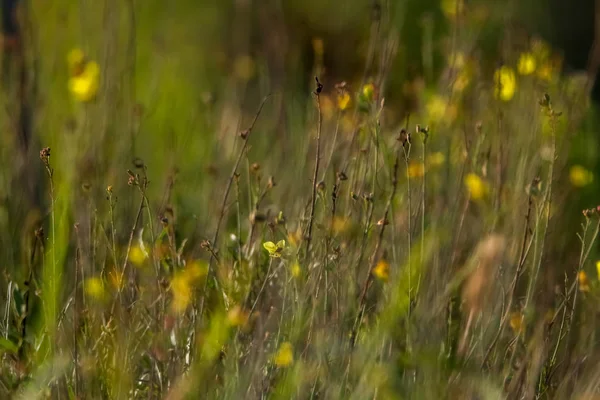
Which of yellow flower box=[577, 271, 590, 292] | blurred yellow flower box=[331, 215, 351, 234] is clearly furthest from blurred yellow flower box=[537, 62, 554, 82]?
blurred yellow flower box=[331, 215, 351, 234]

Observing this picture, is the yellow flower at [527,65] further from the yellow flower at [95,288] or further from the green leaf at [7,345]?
the green leaf at [7,345]

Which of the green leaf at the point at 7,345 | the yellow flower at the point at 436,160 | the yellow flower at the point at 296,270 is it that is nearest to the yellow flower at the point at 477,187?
the yellow flower at the point at 436,160

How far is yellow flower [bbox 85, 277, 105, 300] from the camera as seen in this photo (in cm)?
165

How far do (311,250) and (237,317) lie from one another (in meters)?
0.32

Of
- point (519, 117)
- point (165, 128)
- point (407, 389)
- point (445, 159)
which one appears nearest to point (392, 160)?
point (445, 159)

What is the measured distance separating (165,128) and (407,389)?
240cm

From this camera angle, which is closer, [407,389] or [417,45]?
[407,389]

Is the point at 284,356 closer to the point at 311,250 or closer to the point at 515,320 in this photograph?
the point at 311,250

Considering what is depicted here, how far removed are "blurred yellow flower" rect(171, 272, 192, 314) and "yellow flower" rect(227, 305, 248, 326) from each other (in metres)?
0.09

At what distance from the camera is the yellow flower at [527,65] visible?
8.45 feet

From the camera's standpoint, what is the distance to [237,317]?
63.7 inches

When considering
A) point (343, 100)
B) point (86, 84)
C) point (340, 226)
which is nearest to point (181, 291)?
point (340, 226)

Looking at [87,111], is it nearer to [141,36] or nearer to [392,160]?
[392,160]

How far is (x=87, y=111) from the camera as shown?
2.87 meters
